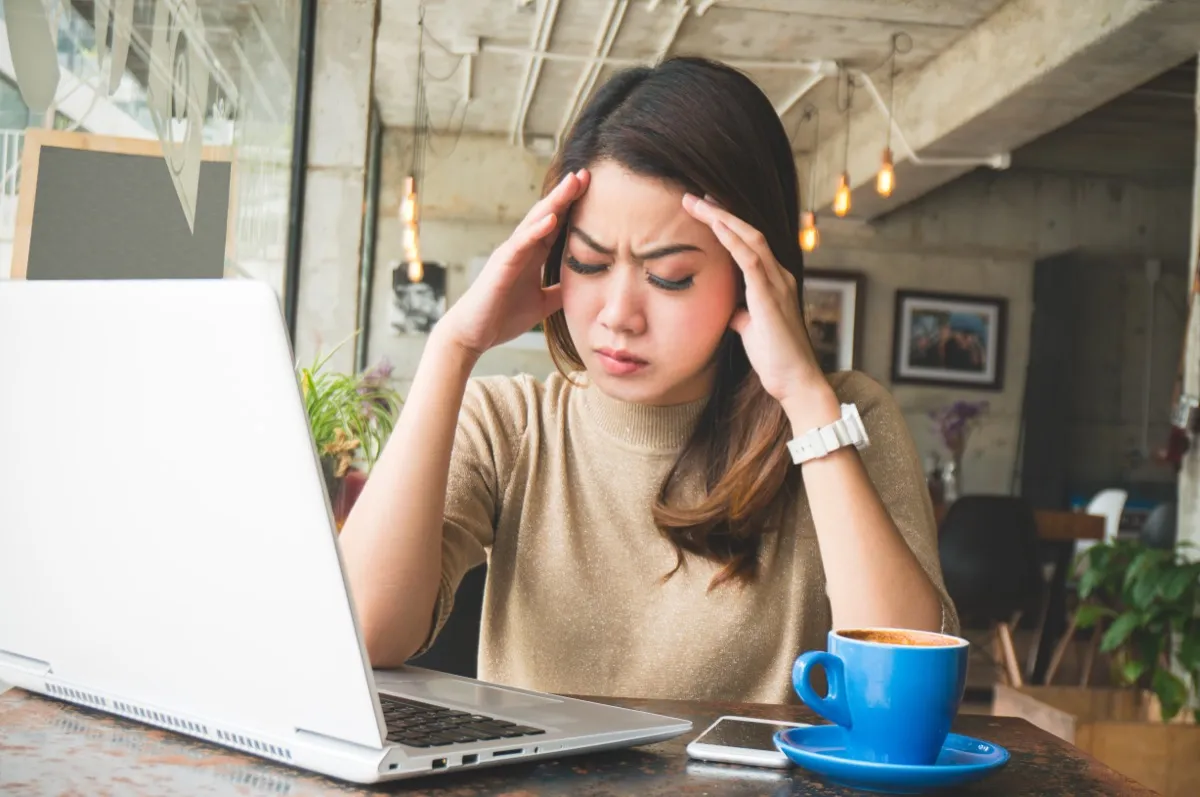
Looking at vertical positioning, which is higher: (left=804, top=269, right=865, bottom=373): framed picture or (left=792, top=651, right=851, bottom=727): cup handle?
(left=804, top=269, right=865, bottom=373): framed picture

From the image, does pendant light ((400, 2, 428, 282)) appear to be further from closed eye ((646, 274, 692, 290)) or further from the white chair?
closed eye ((646, 274, 692, 290))

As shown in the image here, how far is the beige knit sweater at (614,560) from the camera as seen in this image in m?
1.21

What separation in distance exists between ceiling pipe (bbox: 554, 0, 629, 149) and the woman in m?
3.75

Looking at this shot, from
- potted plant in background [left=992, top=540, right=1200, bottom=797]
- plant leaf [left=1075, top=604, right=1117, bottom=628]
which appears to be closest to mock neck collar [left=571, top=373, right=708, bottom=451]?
potted plant in background [left=992, top=540, right=1200, bottom=797]

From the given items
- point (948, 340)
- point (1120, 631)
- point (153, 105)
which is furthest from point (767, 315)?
point (948, 340)

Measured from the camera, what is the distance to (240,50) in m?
2.91

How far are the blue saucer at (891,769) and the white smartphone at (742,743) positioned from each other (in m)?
0.01

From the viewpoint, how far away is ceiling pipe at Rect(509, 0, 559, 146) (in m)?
5.67

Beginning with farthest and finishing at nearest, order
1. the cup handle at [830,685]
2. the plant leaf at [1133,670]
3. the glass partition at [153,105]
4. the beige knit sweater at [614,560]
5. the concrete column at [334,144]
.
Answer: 1. the concrete column at [334,144]
2. the plant leaf at [1133,670]
3. the glass partition at [153,105]
4. the beige knit sweater at [614,560]
5. the cup handle at [830,685]

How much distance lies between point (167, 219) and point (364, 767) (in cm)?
163

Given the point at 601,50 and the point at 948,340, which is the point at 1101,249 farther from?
the point at 601,50

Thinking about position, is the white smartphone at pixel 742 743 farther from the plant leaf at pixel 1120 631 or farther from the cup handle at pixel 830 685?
the plant leaf at pixel 1120 631

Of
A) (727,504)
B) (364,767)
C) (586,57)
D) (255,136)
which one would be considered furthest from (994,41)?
(364,767)

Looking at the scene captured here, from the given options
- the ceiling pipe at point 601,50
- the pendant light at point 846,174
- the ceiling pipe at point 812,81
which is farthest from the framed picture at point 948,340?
the ceiling pipe at point 601,50
